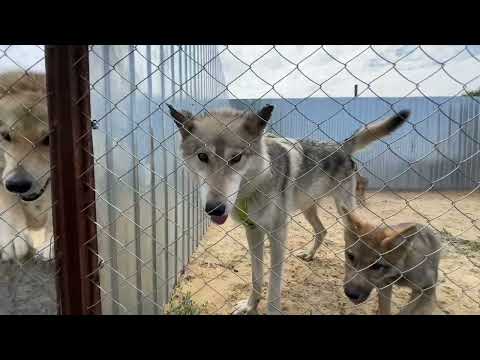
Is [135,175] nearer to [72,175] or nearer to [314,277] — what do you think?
[72,175]

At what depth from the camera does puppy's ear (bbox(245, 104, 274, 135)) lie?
2.37 m

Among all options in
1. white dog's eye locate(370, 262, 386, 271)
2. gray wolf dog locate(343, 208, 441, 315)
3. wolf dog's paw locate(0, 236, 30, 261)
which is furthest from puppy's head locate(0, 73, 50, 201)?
white dog's eye locate(370, 262, 386, 271)

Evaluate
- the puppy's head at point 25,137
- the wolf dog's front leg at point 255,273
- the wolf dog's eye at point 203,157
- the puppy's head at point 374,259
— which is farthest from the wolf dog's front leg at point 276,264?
the puppy's head at point 25,137

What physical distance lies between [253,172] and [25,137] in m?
1.50

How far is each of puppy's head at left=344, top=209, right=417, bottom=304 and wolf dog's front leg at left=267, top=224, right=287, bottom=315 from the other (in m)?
0.52

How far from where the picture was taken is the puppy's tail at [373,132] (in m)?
3.23

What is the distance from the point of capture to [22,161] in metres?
2.11

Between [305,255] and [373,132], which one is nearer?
[373,132]

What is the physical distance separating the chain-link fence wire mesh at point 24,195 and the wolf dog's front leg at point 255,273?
1.55 meters

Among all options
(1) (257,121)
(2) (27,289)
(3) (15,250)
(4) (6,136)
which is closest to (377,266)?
(1) (257,121)

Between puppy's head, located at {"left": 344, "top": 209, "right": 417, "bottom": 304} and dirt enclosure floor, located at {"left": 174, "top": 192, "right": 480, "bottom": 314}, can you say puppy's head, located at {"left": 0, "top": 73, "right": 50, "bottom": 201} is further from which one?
puppy's head, located at {"left": 344, "top": 209, "right": 417, "bottom": 304}
